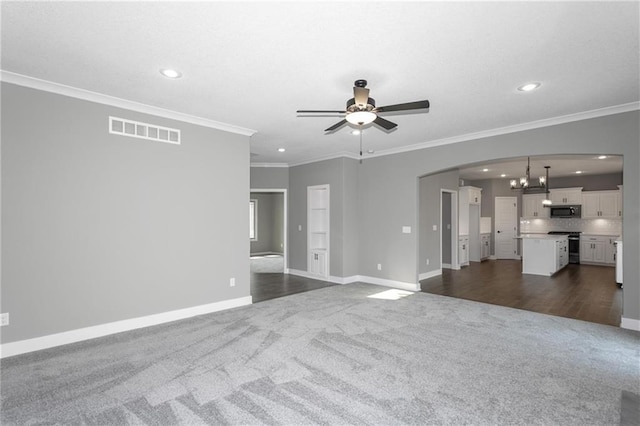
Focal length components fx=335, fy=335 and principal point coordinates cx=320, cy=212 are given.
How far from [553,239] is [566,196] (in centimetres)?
359

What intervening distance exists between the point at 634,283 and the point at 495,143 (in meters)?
2.51

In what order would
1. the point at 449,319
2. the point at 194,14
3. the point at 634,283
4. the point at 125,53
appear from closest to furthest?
the point at 194,14 → the point at 125,53 → the point at 634,283 → the point at 449,319

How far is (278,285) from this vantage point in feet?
22.3

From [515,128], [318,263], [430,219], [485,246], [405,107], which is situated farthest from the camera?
[485,246]

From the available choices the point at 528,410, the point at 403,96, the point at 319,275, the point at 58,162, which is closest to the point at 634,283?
→ the point at 528,410

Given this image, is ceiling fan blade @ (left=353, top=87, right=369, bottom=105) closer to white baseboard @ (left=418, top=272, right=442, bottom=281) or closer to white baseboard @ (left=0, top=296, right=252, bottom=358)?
white baseboard @ (left=0, top=296, right=252, bottom=358)

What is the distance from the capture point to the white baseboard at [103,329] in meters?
3.31

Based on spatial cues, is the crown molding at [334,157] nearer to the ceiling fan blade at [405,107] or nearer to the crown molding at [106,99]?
the crown molding at [106,99]

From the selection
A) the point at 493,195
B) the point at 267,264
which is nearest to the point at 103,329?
the point at 267,264

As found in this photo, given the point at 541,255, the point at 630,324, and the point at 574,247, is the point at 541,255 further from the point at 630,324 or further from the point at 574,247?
the point at 630,324

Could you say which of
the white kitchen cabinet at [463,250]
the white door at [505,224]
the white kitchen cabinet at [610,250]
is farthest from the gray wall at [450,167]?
the white kitchen cabinet at [610,250]

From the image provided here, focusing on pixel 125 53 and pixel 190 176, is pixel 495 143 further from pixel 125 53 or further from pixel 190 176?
pixel 125 53

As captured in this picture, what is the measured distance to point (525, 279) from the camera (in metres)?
7.49

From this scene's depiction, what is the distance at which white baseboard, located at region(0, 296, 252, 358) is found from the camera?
331 centimetres
